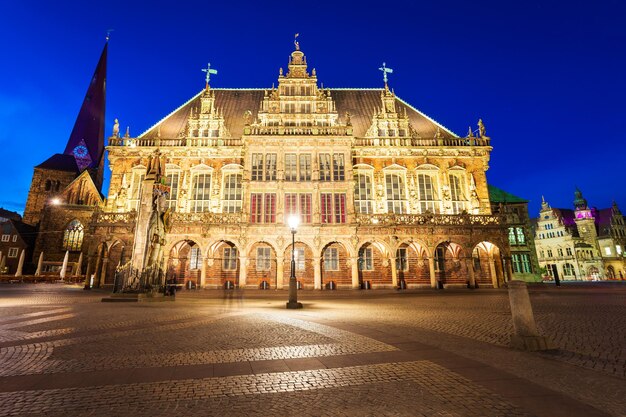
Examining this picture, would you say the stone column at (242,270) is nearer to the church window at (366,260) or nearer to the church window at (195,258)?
the church window at (195,258)

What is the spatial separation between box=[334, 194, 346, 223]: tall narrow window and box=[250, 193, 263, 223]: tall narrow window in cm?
700

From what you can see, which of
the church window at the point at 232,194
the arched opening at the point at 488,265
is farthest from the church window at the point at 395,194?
the church window at the point at 232,194

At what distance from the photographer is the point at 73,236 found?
1893 inches

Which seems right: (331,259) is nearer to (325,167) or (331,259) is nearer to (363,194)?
(363,194)

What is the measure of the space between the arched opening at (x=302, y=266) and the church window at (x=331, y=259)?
1.52 meters

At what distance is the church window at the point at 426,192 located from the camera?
31.4 m

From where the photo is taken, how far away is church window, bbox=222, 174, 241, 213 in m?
30.6

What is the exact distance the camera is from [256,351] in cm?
583

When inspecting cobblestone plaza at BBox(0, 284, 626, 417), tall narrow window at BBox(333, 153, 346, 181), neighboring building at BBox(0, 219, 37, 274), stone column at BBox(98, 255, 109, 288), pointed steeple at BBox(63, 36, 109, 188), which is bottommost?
cobblestone plaza at BBox(0, 284, 626, 417)

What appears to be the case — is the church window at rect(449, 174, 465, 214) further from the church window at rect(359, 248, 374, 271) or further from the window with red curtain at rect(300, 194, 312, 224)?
the window with red curtain at rect(300, 194, 312, 224)

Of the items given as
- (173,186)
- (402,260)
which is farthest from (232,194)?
(402,260)

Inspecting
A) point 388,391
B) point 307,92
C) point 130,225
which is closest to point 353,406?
point 388,391

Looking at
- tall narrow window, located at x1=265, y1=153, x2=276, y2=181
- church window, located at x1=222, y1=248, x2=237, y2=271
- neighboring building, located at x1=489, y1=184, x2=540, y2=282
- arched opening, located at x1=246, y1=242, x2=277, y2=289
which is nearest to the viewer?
arched opening, located at x1=246, y1=242, x2=277, y2=289

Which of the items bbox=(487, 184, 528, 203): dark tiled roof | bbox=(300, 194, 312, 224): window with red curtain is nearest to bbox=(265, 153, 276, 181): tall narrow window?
bbox=(300, 194, 312, 224): window with red curtain
